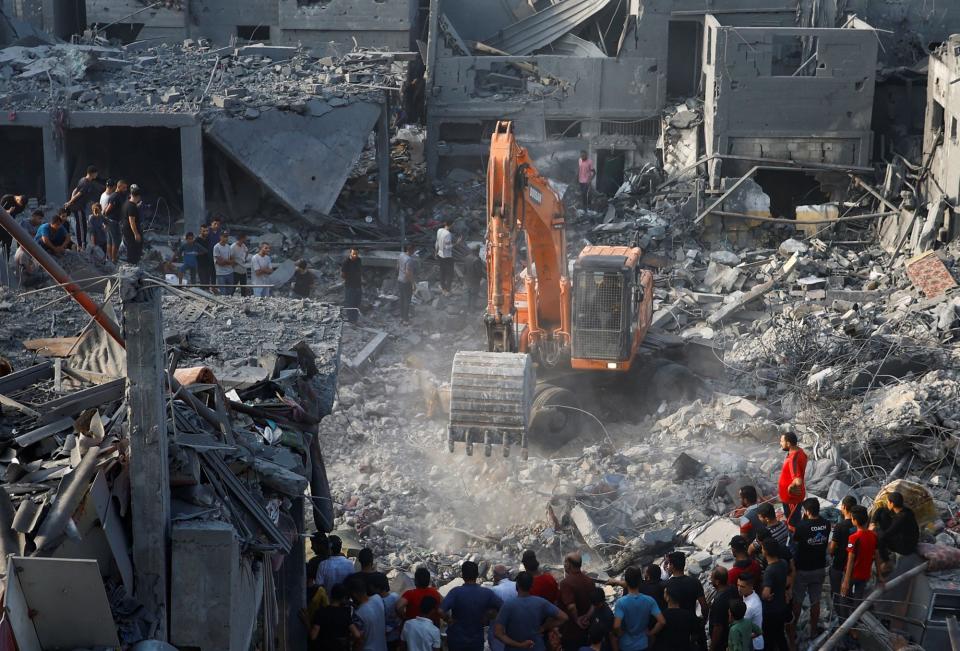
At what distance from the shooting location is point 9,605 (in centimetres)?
661

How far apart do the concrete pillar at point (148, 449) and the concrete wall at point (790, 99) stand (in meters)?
17.6

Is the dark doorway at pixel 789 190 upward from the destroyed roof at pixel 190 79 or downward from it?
downward

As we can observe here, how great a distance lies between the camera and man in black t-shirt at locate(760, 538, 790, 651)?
9148mm

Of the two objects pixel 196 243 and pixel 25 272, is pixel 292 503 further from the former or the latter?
pixel 196 243

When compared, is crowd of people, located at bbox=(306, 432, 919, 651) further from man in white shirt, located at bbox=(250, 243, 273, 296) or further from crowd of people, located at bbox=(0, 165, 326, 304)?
man in white shirt, located at bbox=(250, 243, 273, 296)

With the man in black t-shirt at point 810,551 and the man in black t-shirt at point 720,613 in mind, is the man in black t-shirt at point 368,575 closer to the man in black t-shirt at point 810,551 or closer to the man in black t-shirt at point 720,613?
the man in black t-shirt at point 720,613

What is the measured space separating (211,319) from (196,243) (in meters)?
4.76

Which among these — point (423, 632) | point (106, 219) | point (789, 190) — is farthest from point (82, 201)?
point (789, 190)

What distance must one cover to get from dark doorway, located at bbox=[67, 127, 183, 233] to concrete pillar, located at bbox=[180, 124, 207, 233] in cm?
157

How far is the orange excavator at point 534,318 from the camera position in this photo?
13586 mm

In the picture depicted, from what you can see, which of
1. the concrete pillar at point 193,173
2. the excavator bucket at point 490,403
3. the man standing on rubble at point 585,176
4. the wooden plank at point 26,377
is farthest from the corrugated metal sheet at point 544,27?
the wooden plank at point 26,377

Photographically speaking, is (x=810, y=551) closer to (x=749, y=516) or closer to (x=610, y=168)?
(x=749, y=516)

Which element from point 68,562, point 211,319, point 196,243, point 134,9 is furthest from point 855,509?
point 134,9

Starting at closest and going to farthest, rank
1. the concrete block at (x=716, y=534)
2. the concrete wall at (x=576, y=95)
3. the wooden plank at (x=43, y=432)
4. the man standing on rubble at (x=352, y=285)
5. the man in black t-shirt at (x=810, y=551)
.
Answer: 1. the wooden plank at (x=43, y=432)
2. the man in black t-shirt at (x=810, y=551)
3. the concrete block at (x=716, y=534)
4. the man standing on rubble at (x=352, y=285)
5. the concrete wall at (x=576, y=95)
